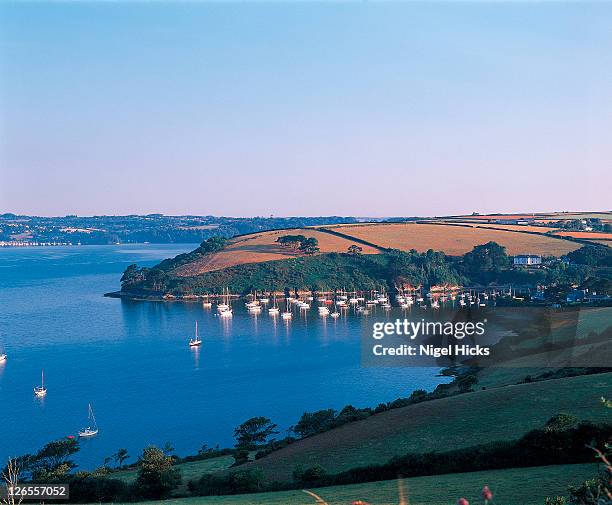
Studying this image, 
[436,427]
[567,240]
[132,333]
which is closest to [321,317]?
[132,333]

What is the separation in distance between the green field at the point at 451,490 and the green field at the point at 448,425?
3.39 m

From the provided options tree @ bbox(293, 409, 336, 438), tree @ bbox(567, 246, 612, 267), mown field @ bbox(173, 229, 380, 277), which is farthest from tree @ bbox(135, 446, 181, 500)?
mown field @ bbox(173, 229, 380, 277)

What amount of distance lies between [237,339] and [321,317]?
52.1 feet

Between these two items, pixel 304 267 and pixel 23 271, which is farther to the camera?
pixel 23 271

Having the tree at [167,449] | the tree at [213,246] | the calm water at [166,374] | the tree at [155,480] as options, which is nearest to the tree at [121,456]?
the calm water at [166,374]

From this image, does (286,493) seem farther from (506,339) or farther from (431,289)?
(431,289)

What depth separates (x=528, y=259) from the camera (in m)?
99.2

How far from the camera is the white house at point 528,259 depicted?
3883 inches

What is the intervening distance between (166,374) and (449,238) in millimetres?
73899

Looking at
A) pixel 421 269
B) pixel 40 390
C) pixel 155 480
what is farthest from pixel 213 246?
pixel 155 480

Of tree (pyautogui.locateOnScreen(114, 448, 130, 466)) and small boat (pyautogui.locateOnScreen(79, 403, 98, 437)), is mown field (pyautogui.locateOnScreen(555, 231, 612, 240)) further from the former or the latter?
tree (pyautogui.locateOnScreen(114, 448, 130, 466))

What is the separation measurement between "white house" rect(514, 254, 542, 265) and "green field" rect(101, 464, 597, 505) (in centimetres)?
8785

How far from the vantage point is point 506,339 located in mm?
53656

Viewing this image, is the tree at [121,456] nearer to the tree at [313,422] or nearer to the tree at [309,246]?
the tree at [313,422]
